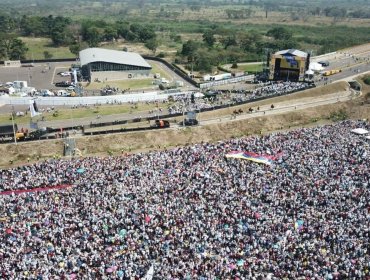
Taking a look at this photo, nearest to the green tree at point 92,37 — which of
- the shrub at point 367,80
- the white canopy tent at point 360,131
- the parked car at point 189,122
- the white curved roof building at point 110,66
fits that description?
the white curved roof building at point 110,66

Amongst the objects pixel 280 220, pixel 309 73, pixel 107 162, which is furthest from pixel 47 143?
pixel 309 73

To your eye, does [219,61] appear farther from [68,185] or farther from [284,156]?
[68,185]

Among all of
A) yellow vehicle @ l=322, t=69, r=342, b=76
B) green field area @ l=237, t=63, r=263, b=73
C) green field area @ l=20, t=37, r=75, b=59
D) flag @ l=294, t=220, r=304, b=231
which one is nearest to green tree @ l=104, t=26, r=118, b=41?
green field area @ l=20, t=37, r=75, b=59

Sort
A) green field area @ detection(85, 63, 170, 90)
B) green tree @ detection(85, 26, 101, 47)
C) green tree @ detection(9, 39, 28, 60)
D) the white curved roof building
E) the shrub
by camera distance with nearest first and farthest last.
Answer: green field area @ detection(85, 63, 170, 90) < the shrub < the white curved roof building < green tree @ detection(9, 39, 28, 60) < green tree @ detection(85, 26, 101, 47)

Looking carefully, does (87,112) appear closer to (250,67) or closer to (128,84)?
(128,84)

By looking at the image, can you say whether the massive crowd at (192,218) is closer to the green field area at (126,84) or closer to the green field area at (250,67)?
the green field area at (126,84)

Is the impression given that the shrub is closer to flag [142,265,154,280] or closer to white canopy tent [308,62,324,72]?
white canopy tent [308,62,324,72]
